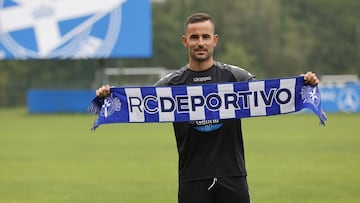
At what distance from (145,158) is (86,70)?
85.9 feet

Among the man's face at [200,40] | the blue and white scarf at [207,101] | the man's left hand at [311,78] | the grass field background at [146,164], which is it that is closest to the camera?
the man's face at [200,40]

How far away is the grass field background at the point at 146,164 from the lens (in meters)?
11.7

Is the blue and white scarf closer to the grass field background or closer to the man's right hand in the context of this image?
the man's right hand

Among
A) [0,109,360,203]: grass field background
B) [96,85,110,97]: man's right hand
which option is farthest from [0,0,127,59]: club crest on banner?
[96,85,110,97]: man's right hand

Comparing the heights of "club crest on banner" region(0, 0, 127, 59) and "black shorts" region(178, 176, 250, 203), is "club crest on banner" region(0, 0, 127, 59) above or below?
above

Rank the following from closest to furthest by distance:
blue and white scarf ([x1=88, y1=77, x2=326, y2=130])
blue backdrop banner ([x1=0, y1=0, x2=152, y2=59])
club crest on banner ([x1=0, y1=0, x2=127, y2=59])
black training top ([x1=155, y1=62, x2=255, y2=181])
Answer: black training top ([x1=155, y1=62, x2=255, y2=181]), blue and white scarf ([x1=88, y1=77, x2=326, y2=130]), blue backdrop banner ([x1=0, y1=0, x2=152, y2=59]), club crest on banner ([x1=0, y1=0, x2=127, y2=59])

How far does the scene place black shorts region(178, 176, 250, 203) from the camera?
18.5ft

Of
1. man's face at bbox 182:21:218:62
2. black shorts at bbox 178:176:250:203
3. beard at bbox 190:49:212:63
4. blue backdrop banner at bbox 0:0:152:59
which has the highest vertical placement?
blue backdrop banner at bbox 0:0:152:59

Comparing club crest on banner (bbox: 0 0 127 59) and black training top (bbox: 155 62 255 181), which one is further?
club crest on banner (bbox: 0 0 127 59)

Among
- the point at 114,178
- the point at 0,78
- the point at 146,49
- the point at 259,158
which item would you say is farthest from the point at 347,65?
the point at 114,178

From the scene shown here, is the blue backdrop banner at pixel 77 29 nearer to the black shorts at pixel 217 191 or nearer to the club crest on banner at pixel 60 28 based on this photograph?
the club crest on banner at pixel 60 28

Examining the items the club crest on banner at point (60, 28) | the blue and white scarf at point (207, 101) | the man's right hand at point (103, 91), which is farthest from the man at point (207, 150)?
the club crest on banner at point (60, 28)

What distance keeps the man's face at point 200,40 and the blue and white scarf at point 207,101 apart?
37 cm

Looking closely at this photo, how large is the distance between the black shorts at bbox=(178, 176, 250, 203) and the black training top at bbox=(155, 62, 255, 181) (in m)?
0.04
